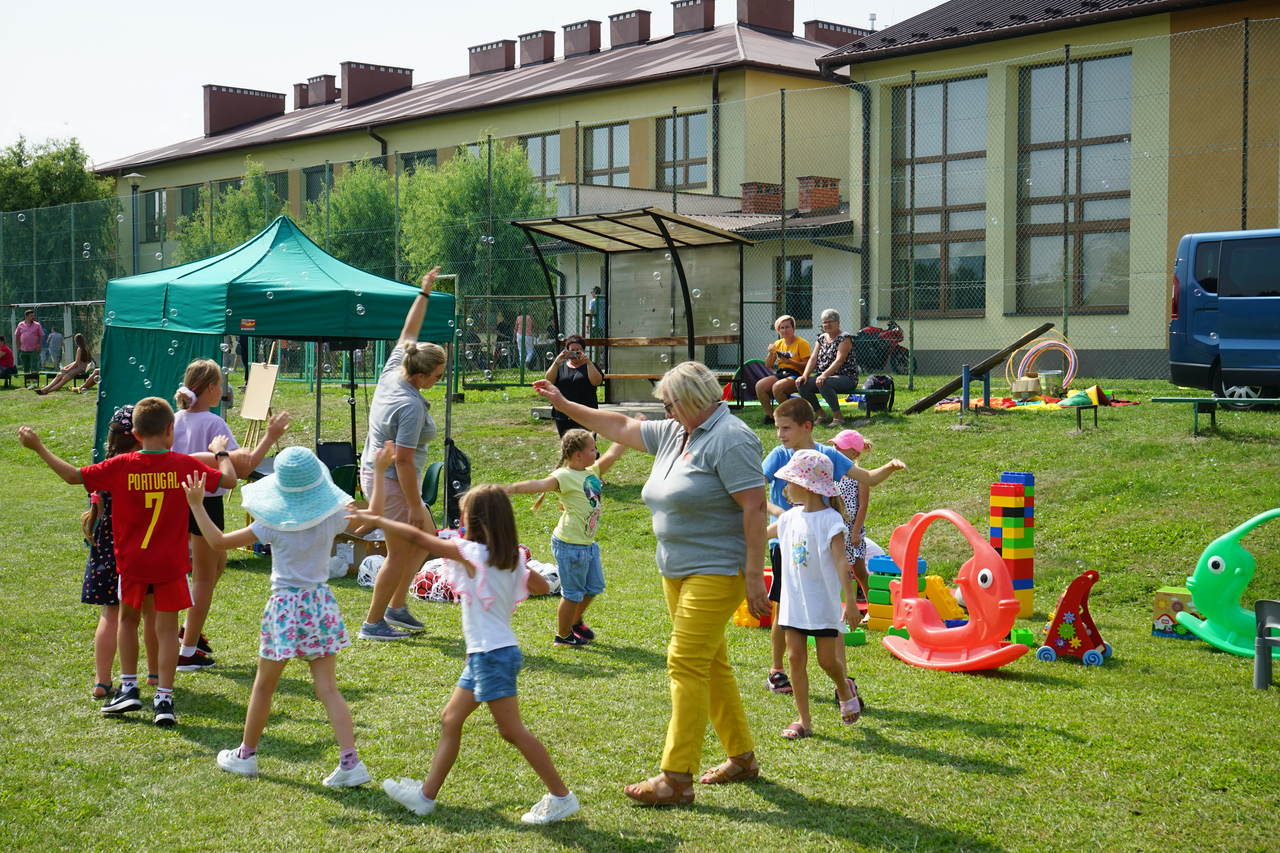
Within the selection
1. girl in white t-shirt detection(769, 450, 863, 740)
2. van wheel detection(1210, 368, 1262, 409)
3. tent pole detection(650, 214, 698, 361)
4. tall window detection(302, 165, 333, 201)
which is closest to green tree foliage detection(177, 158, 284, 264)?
tall window detection(302, 165, 333, 201)

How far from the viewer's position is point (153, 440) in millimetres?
6035

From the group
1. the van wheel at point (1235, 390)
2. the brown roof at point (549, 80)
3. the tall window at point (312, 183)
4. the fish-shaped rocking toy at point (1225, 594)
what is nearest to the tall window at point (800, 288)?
the brown roof at point (549, 80)

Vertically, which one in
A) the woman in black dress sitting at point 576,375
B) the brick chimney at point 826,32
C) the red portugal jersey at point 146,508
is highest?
the brick chimney at point 826,32

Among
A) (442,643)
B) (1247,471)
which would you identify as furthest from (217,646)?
(1247,471)

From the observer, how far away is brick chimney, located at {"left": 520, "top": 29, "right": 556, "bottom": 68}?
46875 mm

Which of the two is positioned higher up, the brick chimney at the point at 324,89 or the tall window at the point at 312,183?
the brick chimney at the point at 324,89

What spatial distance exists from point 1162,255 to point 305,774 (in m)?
21.4

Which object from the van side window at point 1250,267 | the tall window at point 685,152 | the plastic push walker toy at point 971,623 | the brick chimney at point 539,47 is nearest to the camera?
the plastic push walker toy at point 971,623

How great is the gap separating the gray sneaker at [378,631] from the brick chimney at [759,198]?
22.3 meters

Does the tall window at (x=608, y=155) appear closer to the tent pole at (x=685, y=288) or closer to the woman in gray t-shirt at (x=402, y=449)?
the tent pole at (x=685, y=288)

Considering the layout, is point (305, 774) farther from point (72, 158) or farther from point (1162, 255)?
point (72, 158)

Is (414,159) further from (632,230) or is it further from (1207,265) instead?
(1207,265)

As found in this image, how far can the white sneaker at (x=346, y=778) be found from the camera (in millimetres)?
5164

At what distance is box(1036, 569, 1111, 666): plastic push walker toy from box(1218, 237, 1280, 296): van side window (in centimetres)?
933
